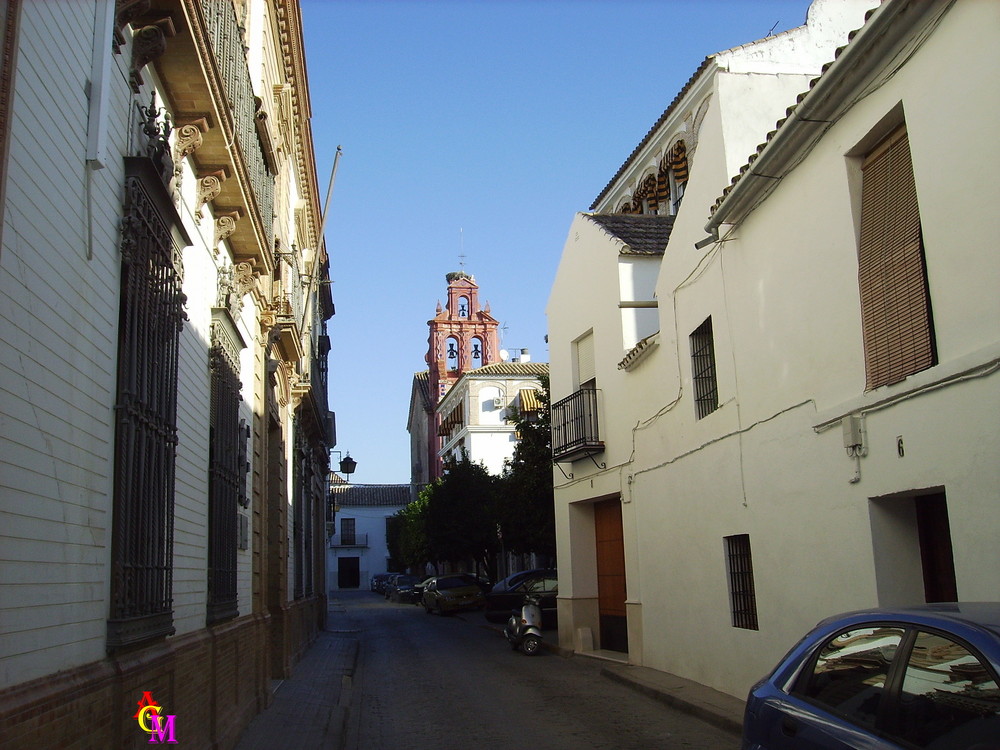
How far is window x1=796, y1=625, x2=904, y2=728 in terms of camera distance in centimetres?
441

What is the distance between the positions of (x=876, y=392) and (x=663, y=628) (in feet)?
24.2

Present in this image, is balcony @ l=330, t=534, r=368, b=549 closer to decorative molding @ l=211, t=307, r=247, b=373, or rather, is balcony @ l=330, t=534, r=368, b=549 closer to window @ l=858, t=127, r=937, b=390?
decorative molding @ l=211, t=307, r=247, b=373

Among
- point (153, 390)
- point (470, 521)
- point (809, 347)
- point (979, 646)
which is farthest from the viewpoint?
point (470, 521)

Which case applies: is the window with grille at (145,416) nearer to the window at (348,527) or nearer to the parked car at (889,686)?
the parked car at (889,686)

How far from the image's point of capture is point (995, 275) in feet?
21.3

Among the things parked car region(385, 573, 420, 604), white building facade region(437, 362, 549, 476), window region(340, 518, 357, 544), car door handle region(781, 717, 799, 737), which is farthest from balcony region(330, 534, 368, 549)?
car door handle region(781, 717, 799, 737)

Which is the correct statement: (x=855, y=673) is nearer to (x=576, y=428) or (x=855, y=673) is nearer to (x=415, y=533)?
(x=576, y=428)

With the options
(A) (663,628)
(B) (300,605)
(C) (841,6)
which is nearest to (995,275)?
(A) (663,628)

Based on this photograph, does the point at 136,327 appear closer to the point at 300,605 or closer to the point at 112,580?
the point at 112,580

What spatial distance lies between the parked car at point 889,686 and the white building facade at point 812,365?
7.48ft

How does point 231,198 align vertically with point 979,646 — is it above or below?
above

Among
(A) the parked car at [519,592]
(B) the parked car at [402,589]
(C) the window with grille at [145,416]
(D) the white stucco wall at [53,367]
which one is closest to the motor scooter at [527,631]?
(A) the parked car at [519,592]

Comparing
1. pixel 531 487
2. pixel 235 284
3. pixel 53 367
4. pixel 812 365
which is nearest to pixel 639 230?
Answer: pixel 235 284

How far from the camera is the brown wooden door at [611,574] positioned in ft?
57.2
